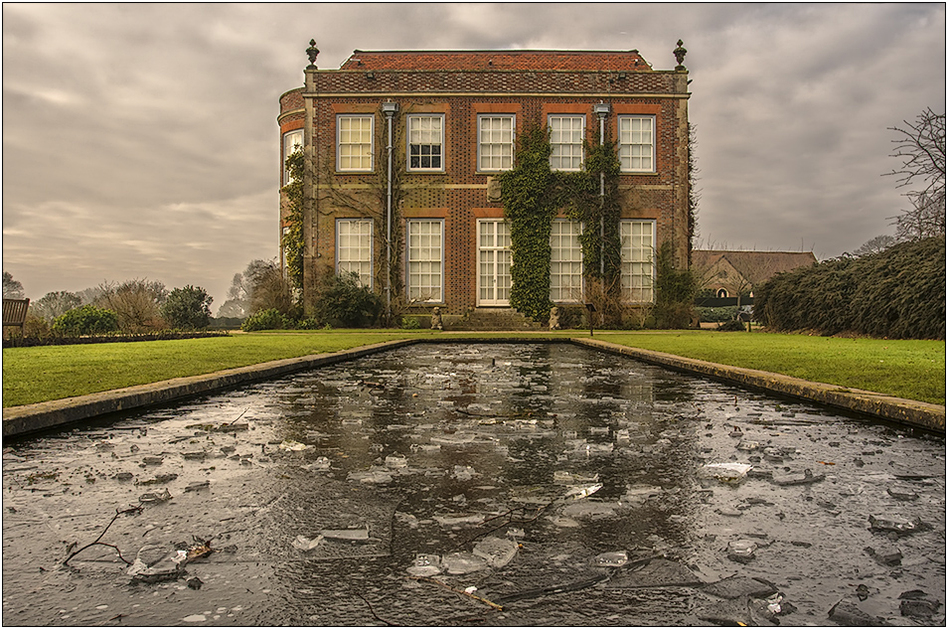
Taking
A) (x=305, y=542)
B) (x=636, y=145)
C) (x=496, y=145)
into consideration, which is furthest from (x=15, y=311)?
(x=636, y=145)

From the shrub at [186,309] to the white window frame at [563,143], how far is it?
12.3m

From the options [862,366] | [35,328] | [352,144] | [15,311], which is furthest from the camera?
[352,144]

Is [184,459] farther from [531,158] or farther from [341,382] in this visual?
[531,158]

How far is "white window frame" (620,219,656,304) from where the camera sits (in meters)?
22.6

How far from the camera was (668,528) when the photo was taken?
2.33m

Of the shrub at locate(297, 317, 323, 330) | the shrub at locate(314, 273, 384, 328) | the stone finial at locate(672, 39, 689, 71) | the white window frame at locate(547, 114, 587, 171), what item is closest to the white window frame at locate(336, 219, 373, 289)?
the shrub at locate(314, 273, 384, 328)

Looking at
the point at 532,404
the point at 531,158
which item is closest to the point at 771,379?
the point at 532,404

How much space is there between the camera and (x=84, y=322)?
16.5 metres

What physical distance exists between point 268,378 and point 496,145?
17.0 m

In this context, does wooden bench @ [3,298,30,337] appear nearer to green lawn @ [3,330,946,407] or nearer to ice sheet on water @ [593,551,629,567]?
green lawn @ [3,330,946,407]

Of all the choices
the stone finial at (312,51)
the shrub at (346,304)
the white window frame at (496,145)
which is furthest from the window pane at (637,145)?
the stone finial at (312,51)

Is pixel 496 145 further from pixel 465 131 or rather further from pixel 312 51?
pixel 312 51

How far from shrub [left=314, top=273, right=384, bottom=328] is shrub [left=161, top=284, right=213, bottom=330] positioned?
3.48m

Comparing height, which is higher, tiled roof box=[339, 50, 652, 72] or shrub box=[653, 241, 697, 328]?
tiled roof box=[339, 50, 652, 72]
